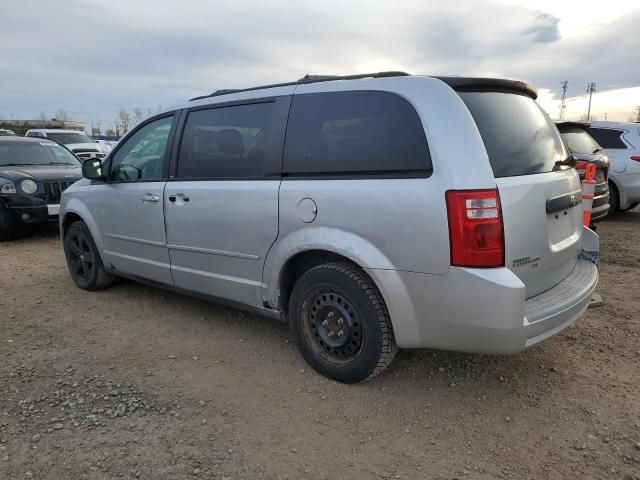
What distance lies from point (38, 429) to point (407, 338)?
206 centimetres

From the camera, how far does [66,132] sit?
17.2 metres

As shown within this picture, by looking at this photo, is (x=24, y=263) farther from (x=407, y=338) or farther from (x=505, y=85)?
(x=505, y=85)

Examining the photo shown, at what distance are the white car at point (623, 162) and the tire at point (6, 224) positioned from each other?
909cm

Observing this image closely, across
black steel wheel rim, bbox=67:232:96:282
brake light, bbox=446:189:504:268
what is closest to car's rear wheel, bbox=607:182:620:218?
brake light, bbox=446:189:504:268

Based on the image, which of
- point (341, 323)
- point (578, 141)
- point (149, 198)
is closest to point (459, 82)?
point (341, 323)

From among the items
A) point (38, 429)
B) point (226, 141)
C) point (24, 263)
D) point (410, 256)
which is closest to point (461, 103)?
point (410, 256)

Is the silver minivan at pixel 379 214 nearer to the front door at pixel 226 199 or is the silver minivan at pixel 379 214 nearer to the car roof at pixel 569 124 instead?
the front door at pixel 226 199

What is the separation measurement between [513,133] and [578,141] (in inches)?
192

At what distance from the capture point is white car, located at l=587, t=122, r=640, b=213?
799cm

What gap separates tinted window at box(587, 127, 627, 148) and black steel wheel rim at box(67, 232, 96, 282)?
8.05 m

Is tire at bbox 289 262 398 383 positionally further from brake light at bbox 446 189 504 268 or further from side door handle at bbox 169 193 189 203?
side door handle at bbox 169 193 189 203

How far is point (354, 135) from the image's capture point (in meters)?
2.87

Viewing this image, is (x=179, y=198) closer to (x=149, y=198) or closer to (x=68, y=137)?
(x=149, y=198)

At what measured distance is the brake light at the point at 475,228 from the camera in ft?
7.91
